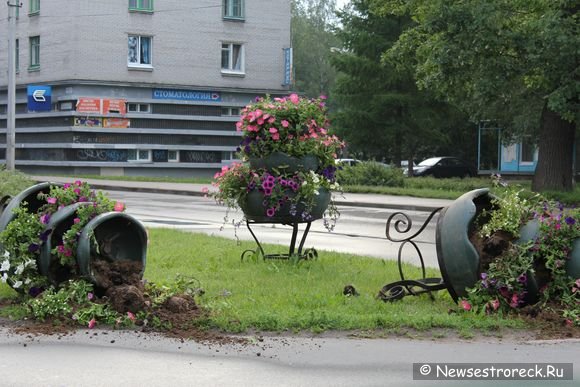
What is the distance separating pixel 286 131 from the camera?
10.0 metres

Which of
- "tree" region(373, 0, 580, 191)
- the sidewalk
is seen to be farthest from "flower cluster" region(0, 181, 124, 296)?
"tree" region(373, 0, 580, 191)

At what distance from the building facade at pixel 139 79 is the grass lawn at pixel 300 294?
106 feet

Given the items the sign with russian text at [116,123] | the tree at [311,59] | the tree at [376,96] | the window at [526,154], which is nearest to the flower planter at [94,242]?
the tree at [376,96]

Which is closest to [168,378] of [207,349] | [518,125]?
[207,349]

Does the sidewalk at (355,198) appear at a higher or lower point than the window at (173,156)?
lower

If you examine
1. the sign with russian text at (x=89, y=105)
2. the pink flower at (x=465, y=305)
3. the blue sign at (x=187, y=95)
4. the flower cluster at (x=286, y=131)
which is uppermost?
the blue sign at (x=187, y=95)

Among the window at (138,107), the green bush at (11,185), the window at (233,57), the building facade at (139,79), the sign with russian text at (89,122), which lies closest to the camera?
the green bush at (11,185)

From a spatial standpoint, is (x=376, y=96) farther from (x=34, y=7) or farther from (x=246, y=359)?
(x=246, y=359)

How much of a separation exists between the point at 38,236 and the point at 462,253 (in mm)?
3693

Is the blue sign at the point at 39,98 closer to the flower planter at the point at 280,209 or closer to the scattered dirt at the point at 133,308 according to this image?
the flower planter at the point at 280,209

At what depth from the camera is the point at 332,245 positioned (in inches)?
547

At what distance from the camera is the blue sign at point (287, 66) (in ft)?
159

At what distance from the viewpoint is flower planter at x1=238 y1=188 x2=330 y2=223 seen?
389 inches

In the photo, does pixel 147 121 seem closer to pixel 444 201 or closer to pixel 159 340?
pixel 444 201
